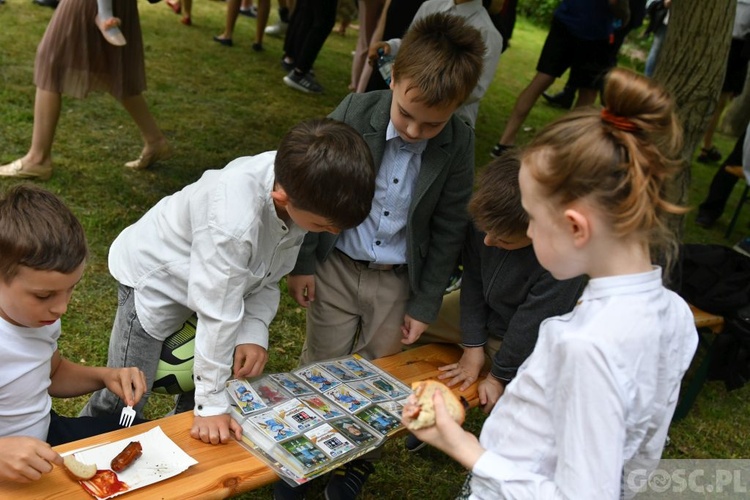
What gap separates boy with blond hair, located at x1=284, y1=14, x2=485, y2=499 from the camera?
2260mm

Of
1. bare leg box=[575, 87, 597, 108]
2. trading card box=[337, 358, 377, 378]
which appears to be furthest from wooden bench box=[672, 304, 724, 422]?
→ bare leg box=[575, 87, 597, 108]

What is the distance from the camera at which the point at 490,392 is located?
2.53 m

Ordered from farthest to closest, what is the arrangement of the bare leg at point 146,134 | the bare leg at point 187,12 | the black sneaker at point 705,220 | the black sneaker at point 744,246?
the bare leg at point 187,12, the black sneaker at point 705,220, the black sneaker at point 744,246, the bare leg at point 146,134

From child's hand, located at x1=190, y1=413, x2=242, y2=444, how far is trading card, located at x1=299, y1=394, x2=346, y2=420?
1.01ft

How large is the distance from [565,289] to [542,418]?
926mm

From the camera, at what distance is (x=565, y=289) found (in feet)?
7.63

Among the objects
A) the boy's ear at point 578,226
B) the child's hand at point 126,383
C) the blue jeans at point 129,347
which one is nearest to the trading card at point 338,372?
the blue jeans at point 129,347

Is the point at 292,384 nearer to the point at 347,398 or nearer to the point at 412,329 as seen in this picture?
the point at 347,398

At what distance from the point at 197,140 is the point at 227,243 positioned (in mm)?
3855

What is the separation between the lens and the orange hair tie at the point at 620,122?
1.36 m

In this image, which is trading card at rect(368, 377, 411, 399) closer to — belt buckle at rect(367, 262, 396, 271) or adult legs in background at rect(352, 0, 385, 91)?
belt buckle at rect(367, 262, 396, 271)

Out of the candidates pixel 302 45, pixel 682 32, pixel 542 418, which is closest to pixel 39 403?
pixel 542 418

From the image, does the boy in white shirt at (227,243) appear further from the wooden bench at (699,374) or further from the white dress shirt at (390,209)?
the wooden bench at (699,374)

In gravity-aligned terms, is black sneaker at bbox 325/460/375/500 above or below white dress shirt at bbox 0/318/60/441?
below
